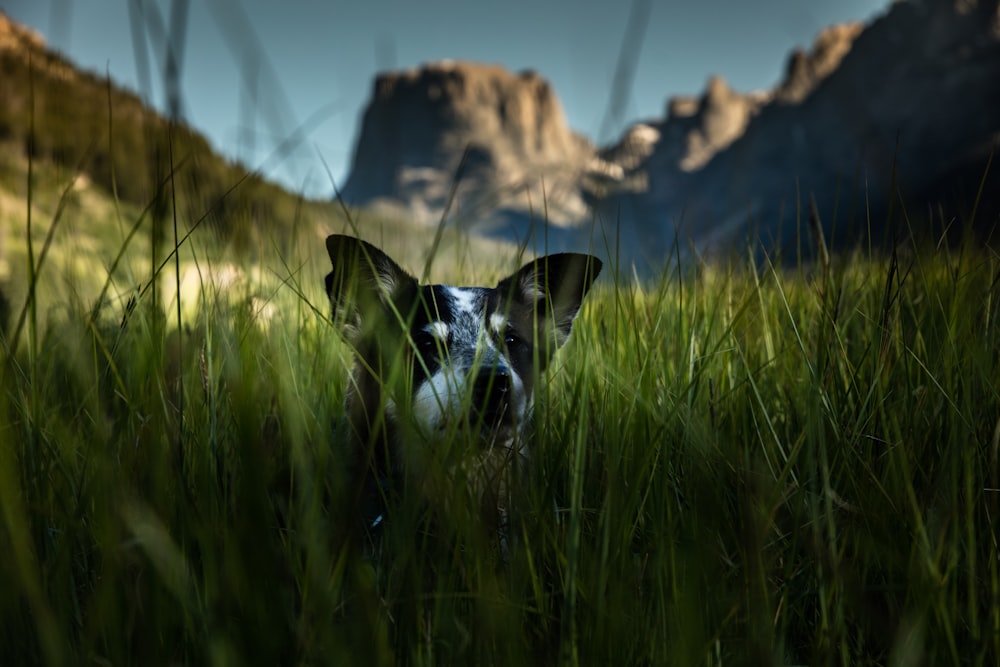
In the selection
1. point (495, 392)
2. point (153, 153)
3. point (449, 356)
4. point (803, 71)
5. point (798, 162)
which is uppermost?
point (798, 162)

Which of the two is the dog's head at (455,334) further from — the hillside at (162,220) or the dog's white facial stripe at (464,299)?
the hillside at (162,220)

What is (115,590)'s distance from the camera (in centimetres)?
107

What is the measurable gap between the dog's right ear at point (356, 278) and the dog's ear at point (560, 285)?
44 centimetres

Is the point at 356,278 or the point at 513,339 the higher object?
the point at 356,278

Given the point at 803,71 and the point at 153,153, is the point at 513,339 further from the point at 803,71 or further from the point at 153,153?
the point at 803,71

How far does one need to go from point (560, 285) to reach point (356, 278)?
3.36 feet

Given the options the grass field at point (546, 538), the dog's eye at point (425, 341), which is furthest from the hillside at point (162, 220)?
the dog's eye at point (425, 341)

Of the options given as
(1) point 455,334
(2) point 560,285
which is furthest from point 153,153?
(2) point 560,285

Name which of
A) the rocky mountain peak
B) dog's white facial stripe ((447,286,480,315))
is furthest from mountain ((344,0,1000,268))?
dog's white facial stripe ((447,286,480,315))

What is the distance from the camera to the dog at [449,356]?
5.37ft

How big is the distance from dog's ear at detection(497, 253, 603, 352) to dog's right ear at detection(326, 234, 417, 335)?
0.44m

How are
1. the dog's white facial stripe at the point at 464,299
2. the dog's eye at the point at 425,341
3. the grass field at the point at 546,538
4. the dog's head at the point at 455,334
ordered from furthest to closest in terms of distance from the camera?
the dog's white facial stripe at the point at 464,299 → the dog's eye at the point at 425,341 → the dog's head at the point at 455,334 → the grass field at the point at 546,538

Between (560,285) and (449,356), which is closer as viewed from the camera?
(449,356)

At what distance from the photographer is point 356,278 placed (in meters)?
1.70
